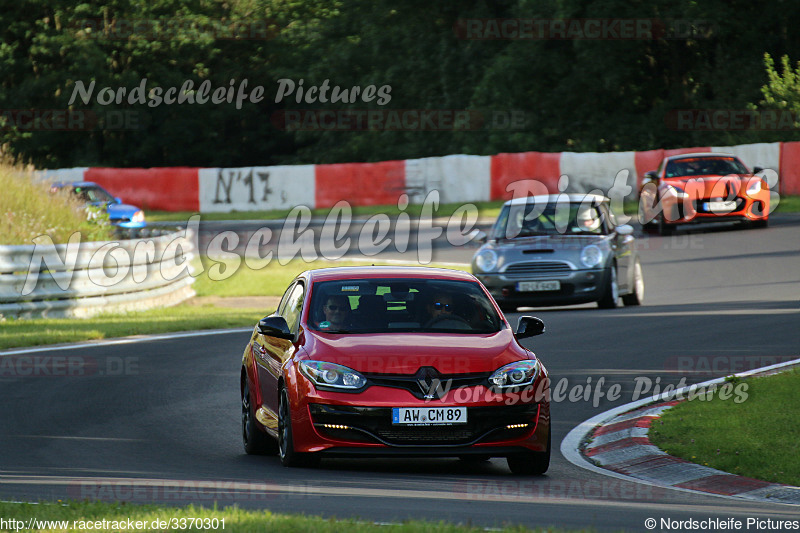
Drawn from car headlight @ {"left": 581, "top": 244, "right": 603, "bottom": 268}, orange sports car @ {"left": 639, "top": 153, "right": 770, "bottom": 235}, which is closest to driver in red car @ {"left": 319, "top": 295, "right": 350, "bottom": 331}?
car headlight @ {"left": 581, "top": 244, "right": 603, "bottom": 268}

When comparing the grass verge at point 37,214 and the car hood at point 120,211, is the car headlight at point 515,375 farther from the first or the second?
the car hood at point 120,211

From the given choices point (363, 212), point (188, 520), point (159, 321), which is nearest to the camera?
point (188, 520)

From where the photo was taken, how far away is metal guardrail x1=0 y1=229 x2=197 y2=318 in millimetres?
18703

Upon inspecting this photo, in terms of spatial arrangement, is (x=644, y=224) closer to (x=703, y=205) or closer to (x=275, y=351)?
(x=703, y=205)

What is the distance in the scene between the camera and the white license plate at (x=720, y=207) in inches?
1091

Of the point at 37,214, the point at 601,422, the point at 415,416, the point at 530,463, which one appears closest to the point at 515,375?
the point at 530,463

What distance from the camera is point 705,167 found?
2848 cm

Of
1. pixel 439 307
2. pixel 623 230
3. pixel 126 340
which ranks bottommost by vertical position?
pixel 126 340

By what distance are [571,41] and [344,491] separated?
42084 millimetres

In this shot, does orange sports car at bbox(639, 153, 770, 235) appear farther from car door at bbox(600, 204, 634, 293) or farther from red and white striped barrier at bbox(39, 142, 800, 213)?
car door at bbox(600, 204, 634, 293)

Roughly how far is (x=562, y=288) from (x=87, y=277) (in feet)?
22.8

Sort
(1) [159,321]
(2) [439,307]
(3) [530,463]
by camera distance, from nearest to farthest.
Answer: (3) [530,463]
(2) [439,307]
(1) [159,321]

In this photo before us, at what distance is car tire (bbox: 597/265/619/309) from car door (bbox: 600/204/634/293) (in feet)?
0.35

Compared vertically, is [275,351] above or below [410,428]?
above
